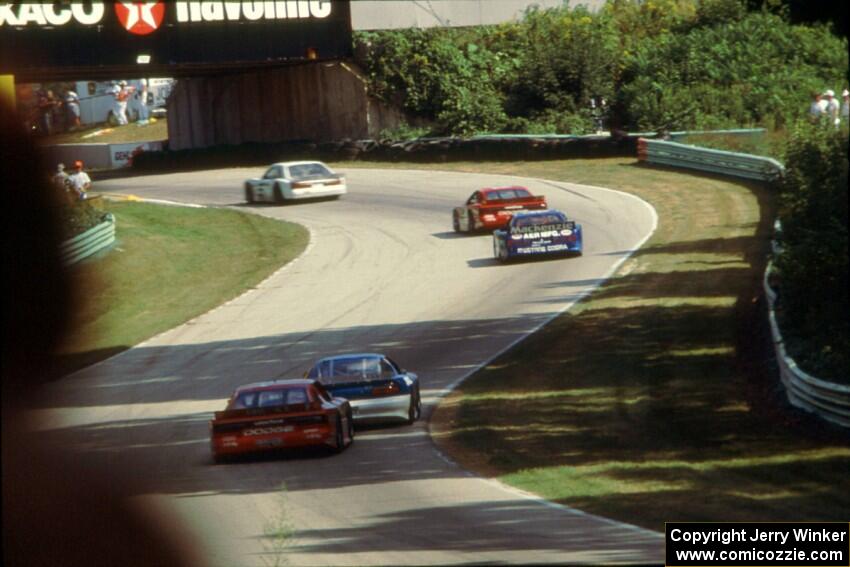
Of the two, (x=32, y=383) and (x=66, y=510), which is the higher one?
(x=32, y=383)

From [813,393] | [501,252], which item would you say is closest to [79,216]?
[501,252]

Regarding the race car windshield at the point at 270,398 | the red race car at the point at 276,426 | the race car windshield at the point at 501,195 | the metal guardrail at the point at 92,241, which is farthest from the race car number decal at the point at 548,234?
the red race car at the point at 276,426

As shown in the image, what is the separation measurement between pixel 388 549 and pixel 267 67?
5033 cm

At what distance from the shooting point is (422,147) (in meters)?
56.0

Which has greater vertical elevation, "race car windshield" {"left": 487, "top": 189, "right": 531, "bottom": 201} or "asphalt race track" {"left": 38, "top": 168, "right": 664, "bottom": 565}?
"race car windshield" {"left": 487, "top": 189, "right": 531, "bottom": 201}

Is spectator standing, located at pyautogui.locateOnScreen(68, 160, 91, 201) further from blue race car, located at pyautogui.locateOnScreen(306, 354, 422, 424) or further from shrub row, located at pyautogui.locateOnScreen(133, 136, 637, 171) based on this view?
blue race car, located at pyautogui.locateOnScreen(306, 354, 422, 424)

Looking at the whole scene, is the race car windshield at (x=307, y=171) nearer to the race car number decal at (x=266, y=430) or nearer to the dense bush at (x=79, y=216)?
the dense bush at (x=79, y=216)

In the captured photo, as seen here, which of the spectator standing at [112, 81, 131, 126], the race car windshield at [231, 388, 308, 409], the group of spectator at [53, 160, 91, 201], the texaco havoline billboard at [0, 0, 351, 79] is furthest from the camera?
the spectator standing at [112, 81, 131, 126]

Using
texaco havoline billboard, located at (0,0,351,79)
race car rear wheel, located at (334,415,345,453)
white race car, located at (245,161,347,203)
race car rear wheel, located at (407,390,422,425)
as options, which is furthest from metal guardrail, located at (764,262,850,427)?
texaco havoline billboard, located at (0,0,351,79)

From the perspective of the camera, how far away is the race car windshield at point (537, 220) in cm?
3538

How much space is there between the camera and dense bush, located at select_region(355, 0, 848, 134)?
54812mm

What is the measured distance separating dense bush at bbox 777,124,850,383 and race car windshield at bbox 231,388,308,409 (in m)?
7.36

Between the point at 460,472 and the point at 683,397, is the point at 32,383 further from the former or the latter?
the point at 683,397

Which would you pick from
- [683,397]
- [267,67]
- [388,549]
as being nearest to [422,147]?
[267,67]
